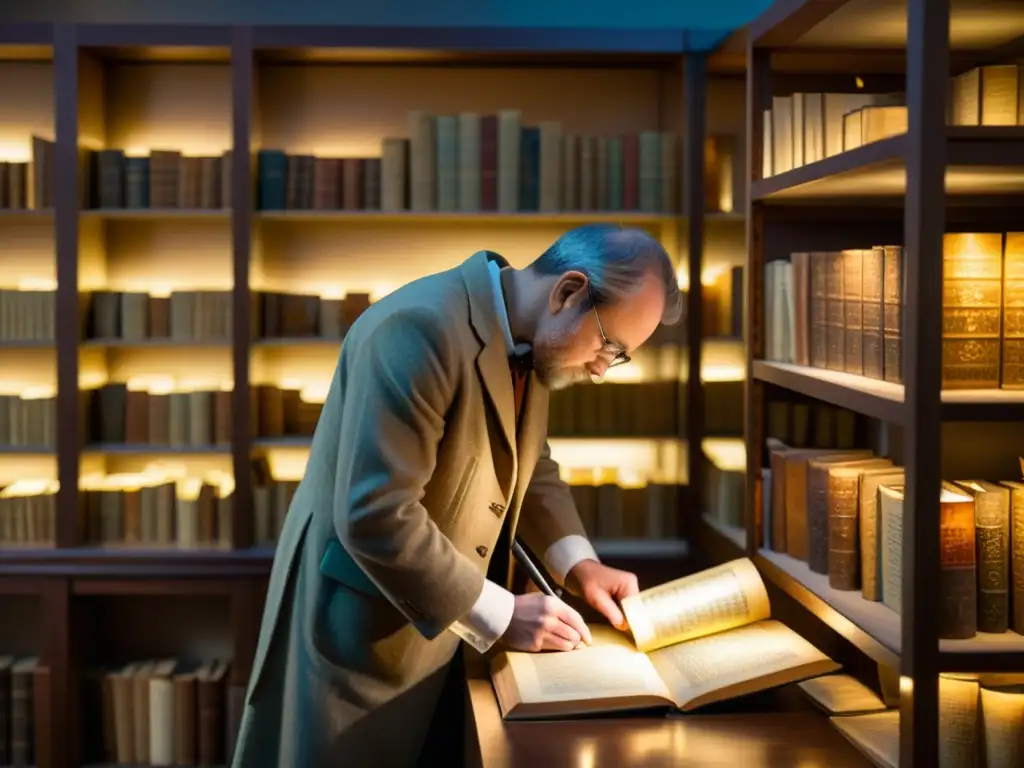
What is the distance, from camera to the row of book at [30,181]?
12.8 feet

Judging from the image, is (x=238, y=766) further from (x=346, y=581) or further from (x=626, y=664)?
(x=626, y=664)

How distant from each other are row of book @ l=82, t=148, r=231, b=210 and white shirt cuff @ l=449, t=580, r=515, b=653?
2315mm

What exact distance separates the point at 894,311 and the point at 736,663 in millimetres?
632

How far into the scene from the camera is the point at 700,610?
2170mm

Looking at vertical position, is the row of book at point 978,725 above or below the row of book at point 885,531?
below

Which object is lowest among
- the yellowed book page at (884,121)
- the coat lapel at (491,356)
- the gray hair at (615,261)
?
the coat lapel at (491,356)

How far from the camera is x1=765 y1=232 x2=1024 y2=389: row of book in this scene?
173cm

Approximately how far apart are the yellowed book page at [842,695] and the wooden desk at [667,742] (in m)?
0.04

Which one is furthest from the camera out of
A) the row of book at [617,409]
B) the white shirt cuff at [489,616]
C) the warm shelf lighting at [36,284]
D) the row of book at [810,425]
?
→ the warm shelf lighting at [36,284]

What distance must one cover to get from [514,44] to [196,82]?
1176 millimetres

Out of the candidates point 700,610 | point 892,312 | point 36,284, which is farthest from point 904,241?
point 36,284

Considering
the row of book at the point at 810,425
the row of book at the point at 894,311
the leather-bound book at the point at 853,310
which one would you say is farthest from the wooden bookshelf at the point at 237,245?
the leather-bound book at the point at 853,310

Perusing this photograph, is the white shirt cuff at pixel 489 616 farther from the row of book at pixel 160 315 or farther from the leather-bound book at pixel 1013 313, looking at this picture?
the row of book at pixel 160 315

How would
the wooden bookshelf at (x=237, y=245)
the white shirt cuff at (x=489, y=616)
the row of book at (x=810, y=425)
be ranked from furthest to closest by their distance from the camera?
the wooden bookshelf at (x=237, y=245) < the row of book at (x=810, y=425) < the white shirt cuff at (x=489, y=616)
